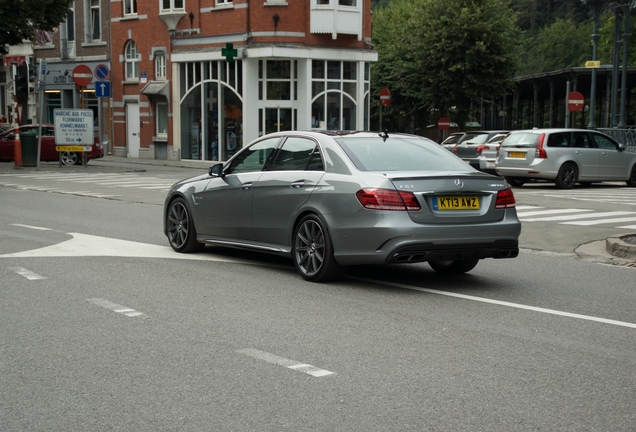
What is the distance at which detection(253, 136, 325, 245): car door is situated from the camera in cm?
886

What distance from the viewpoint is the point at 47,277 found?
29.0 feet

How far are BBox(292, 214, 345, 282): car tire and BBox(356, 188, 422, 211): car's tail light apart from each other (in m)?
0.55

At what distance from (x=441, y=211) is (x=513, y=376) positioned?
2923mm

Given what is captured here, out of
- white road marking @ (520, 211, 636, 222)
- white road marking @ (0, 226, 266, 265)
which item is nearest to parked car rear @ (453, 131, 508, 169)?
white road marking @ (520, 211, 636, 222)

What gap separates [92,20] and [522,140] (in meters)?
28.6

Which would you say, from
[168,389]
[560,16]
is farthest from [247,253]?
[560,16]

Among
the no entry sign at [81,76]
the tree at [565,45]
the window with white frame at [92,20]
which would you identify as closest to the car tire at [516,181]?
the no entry sign at [81,76]

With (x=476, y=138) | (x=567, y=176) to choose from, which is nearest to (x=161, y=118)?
(x=476, y=138)

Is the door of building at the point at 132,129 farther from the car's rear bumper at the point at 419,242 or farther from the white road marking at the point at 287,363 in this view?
the white road marking at the point at 287,363

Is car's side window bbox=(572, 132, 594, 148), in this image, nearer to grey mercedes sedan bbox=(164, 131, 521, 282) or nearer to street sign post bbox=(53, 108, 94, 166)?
grey mercedes sedan bbox=(164, 131, 521, 282)

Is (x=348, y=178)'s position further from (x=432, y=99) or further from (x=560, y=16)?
(x=560, y=16)

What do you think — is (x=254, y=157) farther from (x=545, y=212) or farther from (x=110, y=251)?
(x=545, y=212)

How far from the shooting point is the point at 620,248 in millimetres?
11180

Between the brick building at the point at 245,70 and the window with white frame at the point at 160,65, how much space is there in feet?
0.15
